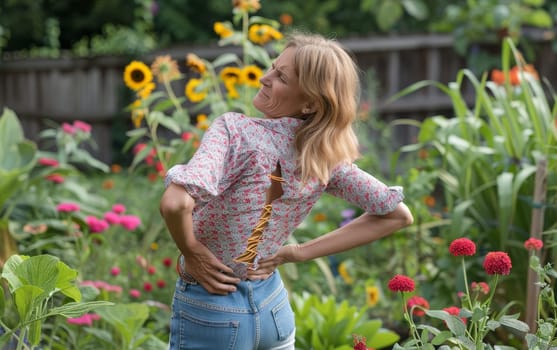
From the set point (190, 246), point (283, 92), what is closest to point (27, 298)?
point (190, 246)

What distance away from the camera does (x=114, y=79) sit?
328 inches

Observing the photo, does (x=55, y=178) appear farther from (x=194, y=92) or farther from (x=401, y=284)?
(x=401, y=284)

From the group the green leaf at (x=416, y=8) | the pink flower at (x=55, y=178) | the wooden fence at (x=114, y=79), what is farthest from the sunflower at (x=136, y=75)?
→ the green leaf at (x=416, y=8)

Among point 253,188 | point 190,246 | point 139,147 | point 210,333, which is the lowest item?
point 210,333

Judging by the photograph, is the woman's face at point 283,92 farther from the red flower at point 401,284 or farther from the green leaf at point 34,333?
the green leaf at point 34,333

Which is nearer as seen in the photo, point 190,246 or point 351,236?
point 190,246

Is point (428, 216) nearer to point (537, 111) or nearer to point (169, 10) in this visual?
point (537, 111)

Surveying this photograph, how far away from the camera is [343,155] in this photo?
1.83 metres

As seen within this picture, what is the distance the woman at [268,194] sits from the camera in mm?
1768


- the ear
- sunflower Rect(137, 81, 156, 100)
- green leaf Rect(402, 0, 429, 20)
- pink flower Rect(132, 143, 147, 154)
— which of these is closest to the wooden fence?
green leaf Rect(402, 0, 429, 20)

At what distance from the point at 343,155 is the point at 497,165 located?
158 cm

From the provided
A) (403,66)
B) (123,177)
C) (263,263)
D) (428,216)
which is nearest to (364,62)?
(403,66)

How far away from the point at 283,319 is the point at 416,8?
23.1 feet

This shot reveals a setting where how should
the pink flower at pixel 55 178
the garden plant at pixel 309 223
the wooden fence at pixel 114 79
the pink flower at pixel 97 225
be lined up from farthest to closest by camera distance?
the wooden fence at pixel 114 79, the pink flower at pixel 55 178, the pink flower at pixel 97 225, the garden plant at pixel 309 223
